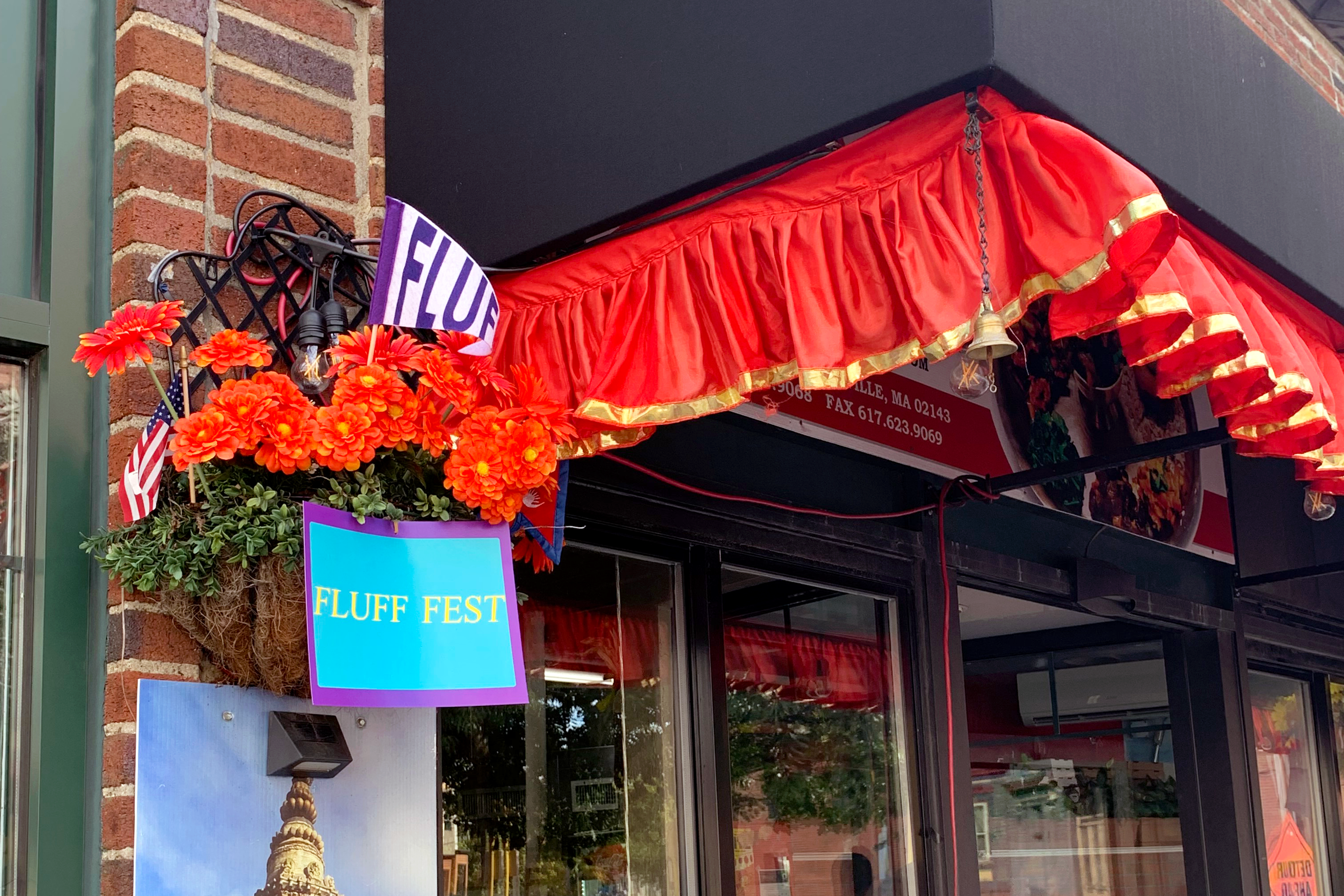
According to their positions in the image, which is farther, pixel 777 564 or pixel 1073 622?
pixel 1073 622

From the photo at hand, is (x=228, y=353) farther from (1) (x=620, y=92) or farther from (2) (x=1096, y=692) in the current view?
(2) (x=1096, y=692)

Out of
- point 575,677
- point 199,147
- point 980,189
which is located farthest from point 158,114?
point 575,677

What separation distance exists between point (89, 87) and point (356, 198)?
1.84ft

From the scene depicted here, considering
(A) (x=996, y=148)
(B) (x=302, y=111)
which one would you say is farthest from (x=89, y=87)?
(A) (x=996, y=148)

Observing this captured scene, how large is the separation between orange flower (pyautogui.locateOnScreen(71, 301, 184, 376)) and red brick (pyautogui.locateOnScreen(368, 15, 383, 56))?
3.65ft

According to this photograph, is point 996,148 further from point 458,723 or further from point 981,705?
point 981,705

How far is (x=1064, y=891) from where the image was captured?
7824 mm

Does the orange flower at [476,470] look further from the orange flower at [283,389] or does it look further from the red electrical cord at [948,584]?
the red electrical cord at [948,584]

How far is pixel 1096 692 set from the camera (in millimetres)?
7539

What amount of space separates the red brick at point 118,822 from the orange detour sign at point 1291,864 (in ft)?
19.3

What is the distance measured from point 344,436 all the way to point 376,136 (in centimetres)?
102

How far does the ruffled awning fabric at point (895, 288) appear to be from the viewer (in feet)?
7.00

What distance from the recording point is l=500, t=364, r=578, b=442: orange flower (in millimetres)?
2404

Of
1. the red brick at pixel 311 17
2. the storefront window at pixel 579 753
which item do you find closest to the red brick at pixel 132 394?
the red brick at pixel 311 17
